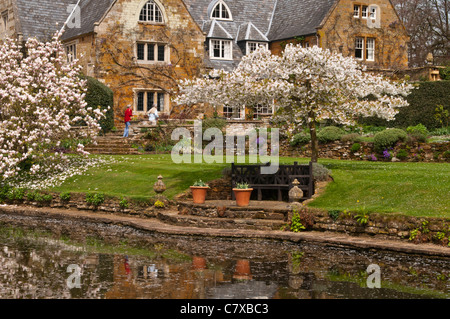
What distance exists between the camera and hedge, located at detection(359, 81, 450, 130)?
37.2m

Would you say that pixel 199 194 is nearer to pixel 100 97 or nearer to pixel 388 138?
pixel 388 138

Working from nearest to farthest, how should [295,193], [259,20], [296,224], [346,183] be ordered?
[296,224] → [295,193] → [346,183] → [259,20]

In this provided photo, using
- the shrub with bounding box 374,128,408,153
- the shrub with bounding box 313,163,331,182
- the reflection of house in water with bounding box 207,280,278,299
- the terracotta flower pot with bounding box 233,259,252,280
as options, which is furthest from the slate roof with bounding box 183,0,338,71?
the reflection of house in water with bounding box 207,280,278,299

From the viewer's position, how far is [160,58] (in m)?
45.7

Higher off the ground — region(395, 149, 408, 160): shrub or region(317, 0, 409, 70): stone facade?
region(317, 0, 409, 70): stone facade

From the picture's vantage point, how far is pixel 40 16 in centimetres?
4750

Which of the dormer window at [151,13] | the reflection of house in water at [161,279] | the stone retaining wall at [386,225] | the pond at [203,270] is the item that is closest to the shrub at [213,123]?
the dormer window at [151,13]

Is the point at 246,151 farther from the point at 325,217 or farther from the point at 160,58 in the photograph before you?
the point at 325,217

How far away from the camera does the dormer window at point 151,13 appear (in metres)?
44.7

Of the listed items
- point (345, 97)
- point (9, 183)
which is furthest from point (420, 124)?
point (9, 183)

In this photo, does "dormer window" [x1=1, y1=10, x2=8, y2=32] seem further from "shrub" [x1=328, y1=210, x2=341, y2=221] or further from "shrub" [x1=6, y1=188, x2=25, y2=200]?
"shrub" [x1=328, y1=210, x2=341, y2=221]

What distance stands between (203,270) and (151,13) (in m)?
33.1

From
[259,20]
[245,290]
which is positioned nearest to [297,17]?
[259,20]

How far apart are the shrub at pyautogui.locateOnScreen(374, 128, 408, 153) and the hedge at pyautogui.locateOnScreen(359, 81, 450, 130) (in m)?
7.45
